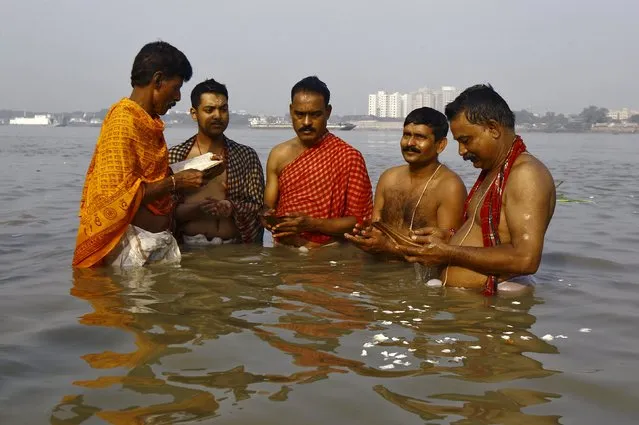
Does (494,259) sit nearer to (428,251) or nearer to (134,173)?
(428,251)

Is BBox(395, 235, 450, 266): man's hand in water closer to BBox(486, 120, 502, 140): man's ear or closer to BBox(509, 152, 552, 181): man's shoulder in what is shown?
BBox(509, 152, 552, 181): man's shoulder

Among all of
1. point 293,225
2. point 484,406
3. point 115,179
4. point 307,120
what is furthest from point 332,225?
point 484,406

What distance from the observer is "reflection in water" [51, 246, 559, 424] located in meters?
2.92

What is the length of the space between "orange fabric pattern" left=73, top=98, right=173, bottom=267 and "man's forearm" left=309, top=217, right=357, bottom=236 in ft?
4.96

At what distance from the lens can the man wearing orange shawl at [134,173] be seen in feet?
16.9

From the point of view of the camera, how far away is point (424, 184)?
18.4 ft

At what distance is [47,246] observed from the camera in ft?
23.1

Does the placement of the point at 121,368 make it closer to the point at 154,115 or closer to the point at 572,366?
the point at 572,366

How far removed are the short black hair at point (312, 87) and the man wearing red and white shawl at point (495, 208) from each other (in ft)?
5.38

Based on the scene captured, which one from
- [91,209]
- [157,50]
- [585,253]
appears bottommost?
[585,253]

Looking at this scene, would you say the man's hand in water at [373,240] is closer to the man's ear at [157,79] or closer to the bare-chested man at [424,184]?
the bare-chested man at [424,184]

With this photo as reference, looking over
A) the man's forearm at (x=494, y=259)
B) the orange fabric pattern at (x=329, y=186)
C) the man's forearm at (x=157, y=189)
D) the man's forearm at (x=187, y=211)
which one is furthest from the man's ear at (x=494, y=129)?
the man's forearm at (x=187, y=211)

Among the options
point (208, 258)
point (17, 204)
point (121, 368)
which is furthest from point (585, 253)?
point (17, 204)

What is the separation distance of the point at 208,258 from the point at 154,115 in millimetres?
1300
